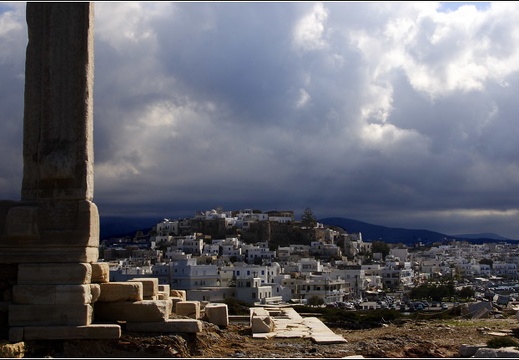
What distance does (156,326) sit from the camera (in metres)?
10.7

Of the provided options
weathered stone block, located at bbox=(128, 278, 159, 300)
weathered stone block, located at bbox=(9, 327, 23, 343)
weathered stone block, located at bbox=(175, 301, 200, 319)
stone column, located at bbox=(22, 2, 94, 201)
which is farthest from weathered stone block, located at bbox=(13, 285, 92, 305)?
weathered stone block, located at bbox=(175, 301, 200, 319)

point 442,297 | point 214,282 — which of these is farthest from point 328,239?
point 442,297

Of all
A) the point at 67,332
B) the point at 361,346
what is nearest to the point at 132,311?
the point at 67,332

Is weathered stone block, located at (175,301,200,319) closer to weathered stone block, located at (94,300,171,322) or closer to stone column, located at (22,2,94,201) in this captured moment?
weathered stone block, located at (94,300,171,322)

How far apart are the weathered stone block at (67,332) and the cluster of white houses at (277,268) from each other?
24.0 metres

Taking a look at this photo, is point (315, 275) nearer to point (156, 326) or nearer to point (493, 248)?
point (156, 326)

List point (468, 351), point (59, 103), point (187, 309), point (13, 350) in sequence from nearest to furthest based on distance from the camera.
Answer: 1. point (13, 350)
2. point (468, 351)
3. point (59, 103)
4. point (187, 309)

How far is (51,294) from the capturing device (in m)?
10.2

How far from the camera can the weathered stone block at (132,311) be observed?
10.7 metres

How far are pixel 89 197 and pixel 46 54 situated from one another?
7.49ft

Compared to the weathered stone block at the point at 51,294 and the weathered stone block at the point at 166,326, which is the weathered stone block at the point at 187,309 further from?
the weathered stone block at the point at 51,294

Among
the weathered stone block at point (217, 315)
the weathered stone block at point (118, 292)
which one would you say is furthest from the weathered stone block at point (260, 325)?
the weathered stone block at point (118, 292)

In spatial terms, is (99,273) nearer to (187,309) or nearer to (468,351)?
(187,309)

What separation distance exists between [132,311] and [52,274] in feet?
4.34
